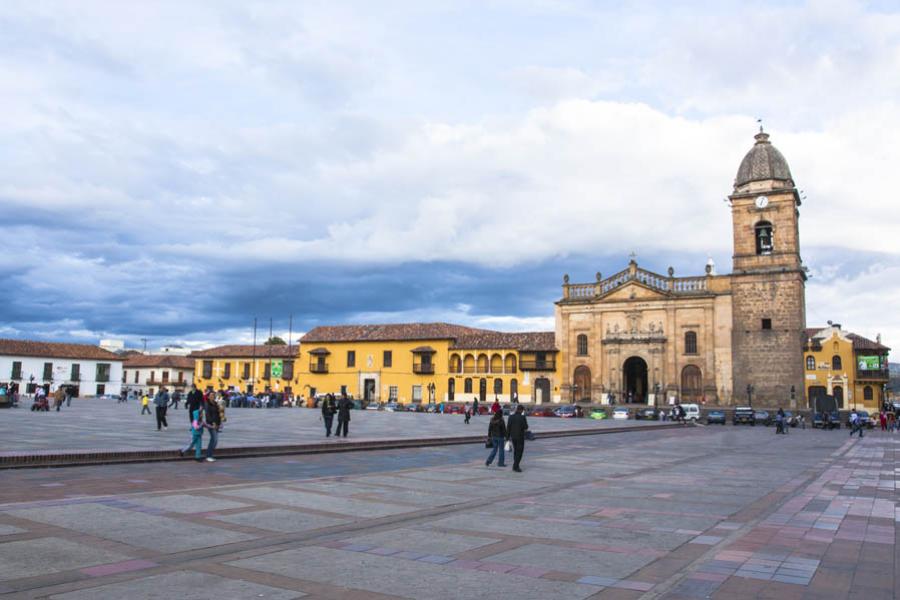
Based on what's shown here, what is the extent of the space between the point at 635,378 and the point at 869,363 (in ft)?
58.1

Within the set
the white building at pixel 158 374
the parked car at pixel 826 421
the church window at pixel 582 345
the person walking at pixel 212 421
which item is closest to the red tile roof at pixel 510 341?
the church window at pixel 582 345

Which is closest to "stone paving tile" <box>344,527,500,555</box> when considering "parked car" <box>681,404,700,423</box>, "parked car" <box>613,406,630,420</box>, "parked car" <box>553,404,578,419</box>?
"parked car" <box>681,404,700,423</box>

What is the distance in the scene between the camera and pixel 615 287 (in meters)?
59.5

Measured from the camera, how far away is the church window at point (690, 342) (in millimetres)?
55750

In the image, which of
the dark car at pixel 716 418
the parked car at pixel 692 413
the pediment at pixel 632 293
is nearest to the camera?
the dark car at pixel 716 418

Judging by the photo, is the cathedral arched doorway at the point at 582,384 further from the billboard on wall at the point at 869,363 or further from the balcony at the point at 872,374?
the billboard on wall at the point at 869,363

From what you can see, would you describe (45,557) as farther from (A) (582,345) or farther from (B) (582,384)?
(A) (582,345)

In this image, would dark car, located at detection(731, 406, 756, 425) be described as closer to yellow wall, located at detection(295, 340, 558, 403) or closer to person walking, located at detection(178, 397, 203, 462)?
yellow wall, located at detection(295, 340, 558, 403)

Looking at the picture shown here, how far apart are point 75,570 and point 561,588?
3.90 meters

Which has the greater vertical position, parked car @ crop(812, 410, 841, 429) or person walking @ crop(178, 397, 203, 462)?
person walking @ crop(178, 397, 203, 462)

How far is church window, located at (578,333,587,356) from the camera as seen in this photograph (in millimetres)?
60306

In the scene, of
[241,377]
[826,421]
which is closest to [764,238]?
[826,421]

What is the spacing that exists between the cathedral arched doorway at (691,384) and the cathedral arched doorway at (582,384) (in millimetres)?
7645

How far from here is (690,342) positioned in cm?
5597
